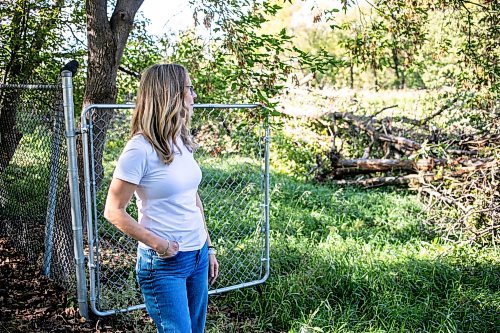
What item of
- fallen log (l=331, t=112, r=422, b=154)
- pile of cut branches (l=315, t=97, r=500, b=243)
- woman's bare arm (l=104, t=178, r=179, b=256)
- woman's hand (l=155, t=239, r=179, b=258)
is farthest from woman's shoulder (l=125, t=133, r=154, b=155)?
fallen log (l=331, t=112, r=422, b=154)

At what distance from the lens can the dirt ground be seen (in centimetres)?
354

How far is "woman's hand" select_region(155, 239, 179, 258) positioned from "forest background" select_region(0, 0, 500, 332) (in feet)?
5.04

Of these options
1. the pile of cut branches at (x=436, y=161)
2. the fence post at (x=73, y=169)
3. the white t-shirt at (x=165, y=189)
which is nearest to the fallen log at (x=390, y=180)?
the pile of cut branches at (x=436, y=161)

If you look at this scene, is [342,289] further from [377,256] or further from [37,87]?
[37,87]

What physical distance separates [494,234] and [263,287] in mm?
2513

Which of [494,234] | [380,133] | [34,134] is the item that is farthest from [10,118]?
[380,133]

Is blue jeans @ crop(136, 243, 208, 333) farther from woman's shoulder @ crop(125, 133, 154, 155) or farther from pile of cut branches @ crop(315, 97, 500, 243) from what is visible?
pile of cut branches @ crop(315, 97, 500, 243)

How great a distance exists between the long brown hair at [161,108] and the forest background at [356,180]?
1.74 metres

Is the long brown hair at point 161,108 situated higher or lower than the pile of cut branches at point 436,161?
higher

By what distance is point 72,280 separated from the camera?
3938 mm

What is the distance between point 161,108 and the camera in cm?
217

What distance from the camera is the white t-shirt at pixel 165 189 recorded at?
207 cm

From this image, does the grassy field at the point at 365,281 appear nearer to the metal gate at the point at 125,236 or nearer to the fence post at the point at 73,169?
the metal gate at the point at 125,236

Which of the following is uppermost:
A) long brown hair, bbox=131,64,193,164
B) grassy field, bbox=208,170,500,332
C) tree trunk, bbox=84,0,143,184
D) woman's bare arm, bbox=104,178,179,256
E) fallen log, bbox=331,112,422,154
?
tree trunk, bbox=84,0,143,184
